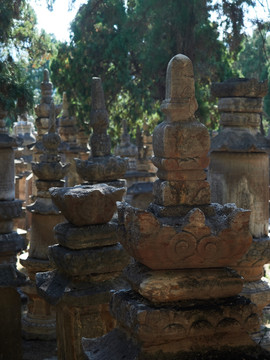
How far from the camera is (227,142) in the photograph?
567cm

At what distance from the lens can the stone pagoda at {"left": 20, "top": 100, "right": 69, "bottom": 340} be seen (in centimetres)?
714

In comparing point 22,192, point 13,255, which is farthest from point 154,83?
point 13,255

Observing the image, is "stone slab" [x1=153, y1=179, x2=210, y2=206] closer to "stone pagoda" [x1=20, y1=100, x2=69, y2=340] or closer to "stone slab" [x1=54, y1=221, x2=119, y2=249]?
"stone slab" [x1=54, y1=221, x2=119, y2=249]

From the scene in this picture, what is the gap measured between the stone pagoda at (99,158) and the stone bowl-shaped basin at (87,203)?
5.41 feet

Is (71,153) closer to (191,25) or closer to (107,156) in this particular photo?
(191,25)

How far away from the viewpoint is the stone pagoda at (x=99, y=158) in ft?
20.2

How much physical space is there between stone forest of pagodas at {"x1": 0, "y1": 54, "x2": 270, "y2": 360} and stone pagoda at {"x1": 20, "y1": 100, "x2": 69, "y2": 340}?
0.04 ft

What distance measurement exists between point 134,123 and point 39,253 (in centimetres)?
1297

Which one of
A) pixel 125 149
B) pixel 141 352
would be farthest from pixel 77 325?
pixel 125 149

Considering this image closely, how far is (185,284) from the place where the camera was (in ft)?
9.94

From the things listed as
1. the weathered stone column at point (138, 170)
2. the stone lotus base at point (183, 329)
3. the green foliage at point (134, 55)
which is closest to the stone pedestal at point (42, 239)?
the weathered stone column at point (138, 170)

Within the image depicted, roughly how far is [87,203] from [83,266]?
43cm

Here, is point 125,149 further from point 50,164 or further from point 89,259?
point 89,259

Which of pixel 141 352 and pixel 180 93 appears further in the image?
pixel 180 93
